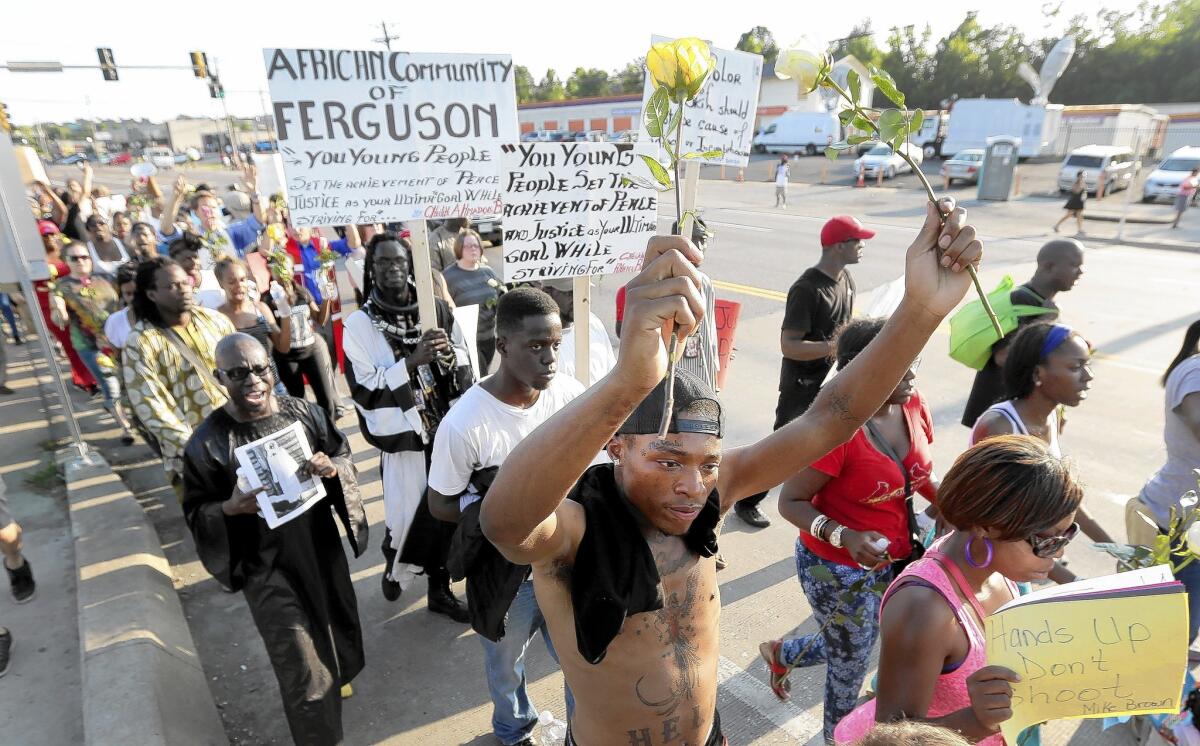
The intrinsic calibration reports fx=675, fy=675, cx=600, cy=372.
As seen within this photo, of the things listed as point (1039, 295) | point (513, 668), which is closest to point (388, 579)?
point (513, 668)

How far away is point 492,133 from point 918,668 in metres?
3.12

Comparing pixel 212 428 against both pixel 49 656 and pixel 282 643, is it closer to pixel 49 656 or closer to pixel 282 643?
pixel 282 643

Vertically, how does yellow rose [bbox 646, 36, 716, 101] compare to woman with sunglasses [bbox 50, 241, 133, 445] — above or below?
above

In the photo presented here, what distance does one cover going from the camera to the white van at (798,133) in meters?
38.0

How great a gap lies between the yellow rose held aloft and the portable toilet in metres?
24.7

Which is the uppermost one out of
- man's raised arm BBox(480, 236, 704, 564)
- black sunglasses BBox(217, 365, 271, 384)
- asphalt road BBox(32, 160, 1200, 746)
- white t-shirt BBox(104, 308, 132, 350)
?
man's raised arm BBox(480, 236, 704, 564)

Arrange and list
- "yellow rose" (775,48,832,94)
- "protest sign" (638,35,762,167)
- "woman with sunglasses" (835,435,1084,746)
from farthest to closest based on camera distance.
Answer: "protest sign" (638,35,762,167)
"woman with sunglasses" (835,435,1084,746)
"yellow rose" (775,48,832,94)

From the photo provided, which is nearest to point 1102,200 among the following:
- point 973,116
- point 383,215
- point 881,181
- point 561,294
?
point 881,181

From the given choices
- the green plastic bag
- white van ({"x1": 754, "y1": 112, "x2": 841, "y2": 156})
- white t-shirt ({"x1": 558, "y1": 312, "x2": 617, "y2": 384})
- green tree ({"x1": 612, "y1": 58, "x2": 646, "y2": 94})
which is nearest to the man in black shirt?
the green plastic bag

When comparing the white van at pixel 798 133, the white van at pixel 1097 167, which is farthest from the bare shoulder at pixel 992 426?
the white van at pixel 798 133

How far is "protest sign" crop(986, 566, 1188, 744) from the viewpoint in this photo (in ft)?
4.94

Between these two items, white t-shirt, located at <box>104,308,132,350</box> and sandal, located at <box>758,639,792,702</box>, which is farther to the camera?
white t-shirt, located at <box>104,308,132,350</box>

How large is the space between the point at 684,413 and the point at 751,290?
10.1 metres

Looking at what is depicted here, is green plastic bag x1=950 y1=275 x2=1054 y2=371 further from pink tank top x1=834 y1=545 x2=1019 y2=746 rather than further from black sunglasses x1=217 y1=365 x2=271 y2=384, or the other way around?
black sunglasses x1=217 y1=365 x2=271 y2=384
